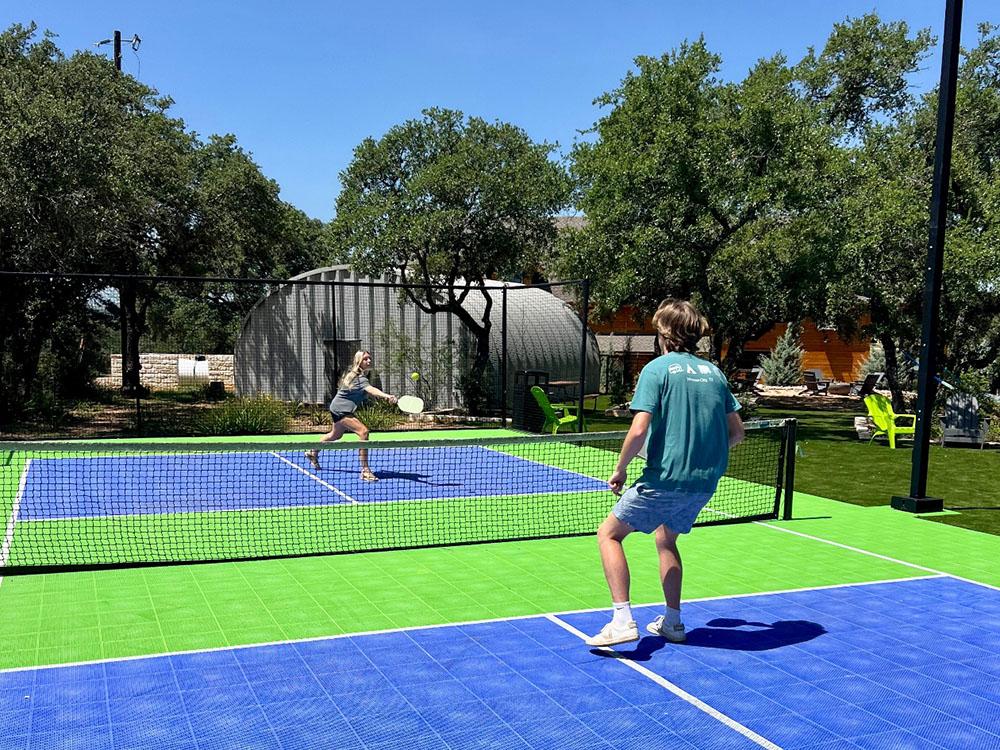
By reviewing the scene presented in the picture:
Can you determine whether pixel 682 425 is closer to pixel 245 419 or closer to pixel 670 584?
pixel 670 584

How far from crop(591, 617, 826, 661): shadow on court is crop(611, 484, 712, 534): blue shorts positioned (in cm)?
82

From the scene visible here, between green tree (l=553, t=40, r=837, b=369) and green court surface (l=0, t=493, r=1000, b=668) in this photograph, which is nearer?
green court surface (l=0, t=493, r=1000, b=668)

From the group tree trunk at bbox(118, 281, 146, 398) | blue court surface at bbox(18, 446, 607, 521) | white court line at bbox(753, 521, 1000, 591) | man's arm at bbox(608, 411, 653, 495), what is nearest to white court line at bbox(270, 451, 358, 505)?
blue court surface at bbox(18, 446, 607, 521)

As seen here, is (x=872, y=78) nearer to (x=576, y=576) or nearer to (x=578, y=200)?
(x=578, y=200)

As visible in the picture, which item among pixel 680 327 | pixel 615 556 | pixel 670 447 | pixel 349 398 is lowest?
pixel 615 556

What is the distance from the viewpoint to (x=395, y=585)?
666 centimetres

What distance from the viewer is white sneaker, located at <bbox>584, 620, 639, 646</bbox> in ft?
16.5

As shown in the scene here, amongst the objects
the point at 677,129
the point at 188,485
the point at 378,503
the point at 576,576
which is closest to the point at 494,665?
the point at 576,576

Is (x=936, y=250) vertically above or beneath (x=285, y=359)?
above

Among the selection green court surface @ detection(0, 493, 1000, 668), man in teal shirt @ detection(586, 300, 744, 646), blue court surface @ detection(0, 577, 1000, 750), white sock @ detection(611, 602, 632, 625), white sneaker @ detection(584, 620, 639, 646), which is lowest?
green court surface @ detection(0, 493, 1000, 668)

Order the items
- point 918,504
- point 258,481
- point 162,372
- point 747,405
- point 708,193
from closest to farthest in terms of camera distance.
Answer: point 918,504 < point 258,481 < point 708,193 < point 162,372 < point 747,405

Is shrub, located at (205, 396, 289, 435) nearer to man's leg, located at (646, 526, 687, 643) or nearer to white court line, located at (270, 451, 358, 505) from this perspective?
white court line, located at (270, 451, 358, 505)

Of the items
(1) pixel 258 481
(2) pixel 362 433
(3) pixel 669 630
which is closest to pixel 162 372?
(1) pixel 258 481

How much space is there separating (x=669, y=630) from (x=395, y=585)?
7.41 ft
